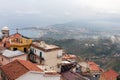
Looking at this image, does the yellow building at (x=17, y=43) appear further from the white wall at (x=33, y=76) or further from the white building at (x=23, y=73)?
the white wall at (x=33, y=76)

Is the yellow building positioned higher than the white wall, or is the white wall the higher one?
the yellow building

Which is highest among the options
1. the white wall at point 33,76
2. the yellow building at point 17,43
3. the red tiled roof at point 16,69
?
the yellow building at point 17,43

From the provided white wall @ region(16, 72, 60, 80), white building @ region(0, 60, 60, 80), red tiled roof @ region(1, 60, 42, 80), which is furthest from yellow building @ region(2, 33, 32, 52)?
white wall @ region(16, 72, 60, 80)

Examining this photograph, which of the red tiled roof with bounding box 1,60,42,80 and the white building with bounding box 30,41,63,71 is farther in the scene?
the white building with bounding box 30,41,63,71

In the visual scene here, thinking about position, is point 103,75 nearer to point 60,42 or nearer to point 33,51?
point 33,51

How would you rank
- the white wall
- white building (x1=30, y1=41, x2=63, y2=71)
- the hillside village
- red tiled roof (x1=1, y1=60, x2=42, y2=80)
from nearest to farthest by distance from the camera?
1. the white wall
2. red tiled roof (x1=1, y1=60, x2=42, y2=80)
3. the hillside village
4. white building (x1=30, y1=41, x2=63, y2=71)

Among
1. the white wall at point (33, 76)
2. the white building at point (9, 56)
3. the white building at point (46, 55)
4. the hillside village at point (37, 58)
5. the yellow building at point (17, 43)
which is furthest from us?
the yellow building at point (17, 43)

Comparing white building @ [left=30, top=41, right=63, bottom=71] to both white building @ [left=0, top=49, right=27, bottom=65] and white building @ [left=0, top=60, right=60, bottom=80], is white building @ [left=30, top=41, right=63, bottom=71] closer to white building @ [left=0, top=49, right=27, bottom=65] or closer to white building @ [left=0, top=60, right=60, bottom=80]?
white building @ [left=0, top=49, right=27, bottom=65]

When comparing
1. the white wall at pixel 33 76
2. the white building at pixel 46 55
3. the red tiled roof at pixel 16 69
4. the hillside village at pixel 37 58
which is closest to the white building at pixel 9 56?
the hillside village at pixel 37 58
